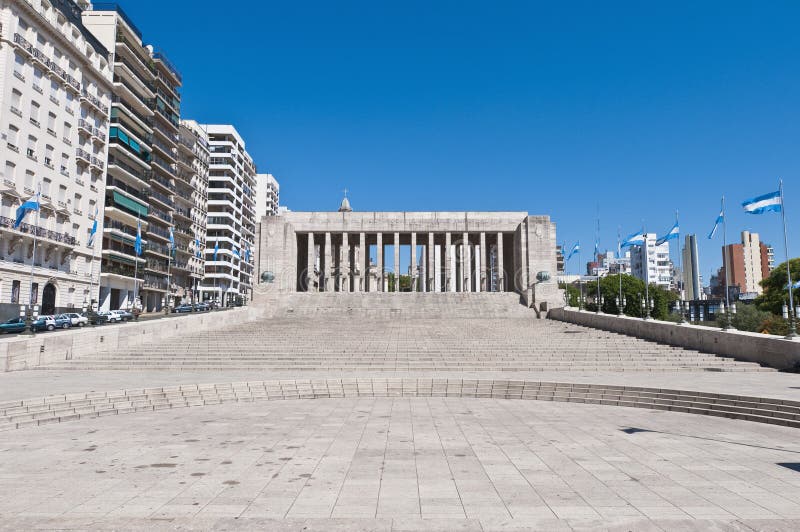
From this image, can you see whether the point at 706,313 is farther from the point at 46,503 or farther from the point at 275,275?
the point at 46,503

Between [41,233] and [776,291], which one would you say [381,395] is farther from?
[776,291]

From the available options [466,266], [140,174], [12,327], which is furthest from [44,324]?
[466,266]

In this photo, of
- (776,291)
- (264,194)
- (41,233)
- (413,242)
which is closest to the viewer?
(41,233)

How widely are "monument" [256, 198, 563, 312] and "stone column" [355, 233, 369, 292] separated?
9cm

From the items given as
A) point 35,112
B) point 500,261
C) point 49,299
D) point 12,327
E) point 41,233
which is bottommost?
point 12,327

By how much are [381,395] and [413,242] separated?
36.1m

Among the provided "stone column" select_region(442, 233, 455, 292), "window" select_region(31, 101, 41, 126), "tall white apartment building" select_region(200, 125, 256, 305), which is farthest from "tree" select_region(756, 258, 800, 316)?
"window" select_region(31, 101, 41, 126)

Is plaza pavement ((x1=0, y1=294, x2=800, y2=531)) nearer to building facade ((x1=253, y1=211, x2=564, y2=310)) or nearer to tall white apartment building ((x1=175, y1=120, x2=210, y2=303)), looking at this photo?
building facade ((x1=253, y1=211, x2=564, y2=310))

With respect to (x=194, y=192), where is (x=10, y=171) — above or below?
below

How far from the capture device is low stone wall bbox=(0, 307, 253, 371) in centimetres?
1880

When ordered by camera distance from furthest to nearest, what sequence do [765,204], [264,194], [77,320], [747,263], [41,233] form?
[747,263] → [264,194] → [41,233] → [77,320] → [765,204]

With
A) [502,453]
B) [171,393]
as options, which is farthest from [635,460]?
[171,393]

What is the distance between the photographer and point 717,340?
2180 cm

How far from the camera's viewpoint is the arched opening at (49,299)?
42.3m
